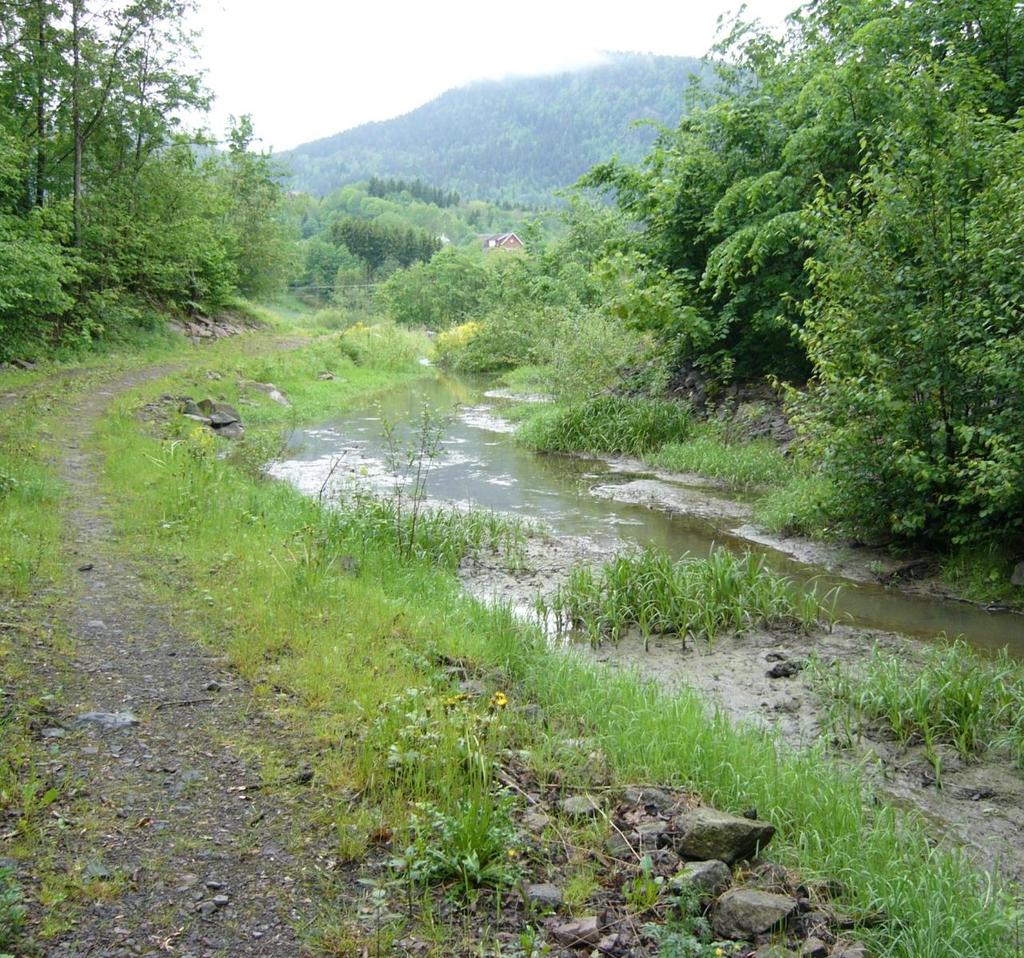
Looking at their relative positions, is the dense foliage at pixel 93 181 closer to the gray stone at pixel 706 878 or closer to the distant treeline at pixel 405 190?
the gray stone at pixel 706 878

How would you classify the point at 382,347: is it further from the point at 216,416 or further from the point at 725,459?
the point at 725,459

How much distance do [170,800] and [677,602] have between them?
229 inches


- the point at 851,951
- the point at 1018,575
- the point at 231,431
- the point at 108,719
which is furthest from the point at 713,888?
the point at 231,431

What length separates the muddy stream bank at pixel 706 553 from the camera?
19.0 feet

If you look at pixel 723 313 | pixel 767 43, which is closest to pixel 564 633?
pixel 723 313

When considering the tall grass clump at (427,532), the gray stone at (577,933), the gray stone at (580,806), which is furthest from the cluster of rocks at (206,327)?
the gray stone at (577,933)

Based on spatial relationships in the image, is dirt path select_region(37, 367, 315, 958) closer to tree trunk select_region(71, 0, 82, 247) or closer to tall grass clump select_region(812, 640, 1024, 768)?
tall grass clump select_region(812, 640, 1024, 768)

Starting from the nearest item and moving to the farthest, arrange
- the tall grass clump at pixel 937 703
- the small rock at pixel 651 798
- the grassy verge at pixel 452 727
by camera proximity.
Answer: the grassy verge at pixel 452 727 < the small rock at pixel 651 798 < the tall grass clump at pixel 937 703

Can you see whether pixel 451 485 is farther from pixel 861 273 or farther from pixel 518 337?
pixel 518 337

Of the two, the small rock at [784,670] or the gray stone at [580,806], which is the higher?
the gray stone at [580,806]

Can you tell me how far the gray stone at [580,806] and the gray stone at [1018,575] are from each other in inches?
294

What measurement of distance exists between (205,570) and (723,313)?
45.9 feet

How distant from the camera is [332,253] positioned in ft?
326

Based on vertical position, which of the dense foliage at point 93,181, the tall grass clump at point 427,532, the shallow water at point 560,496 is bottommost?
the shallow water at point 560,496
